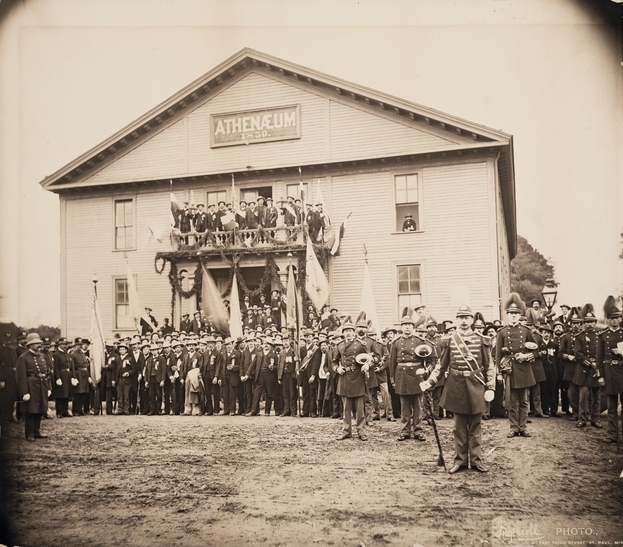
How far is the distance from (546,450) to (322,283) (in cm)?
344

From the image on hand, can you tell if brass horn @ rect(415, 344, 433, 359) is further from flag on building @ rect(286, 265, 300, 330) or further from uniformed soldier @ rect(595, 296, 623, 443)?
uniformed soldier @ rect(595, 296, 623, 443)

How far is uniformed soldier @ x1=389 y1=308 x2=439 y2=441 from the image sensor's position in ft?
25.3

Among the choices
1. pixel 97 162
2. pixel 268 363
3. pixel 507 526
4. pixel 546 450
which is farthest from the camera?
pixel 268 363

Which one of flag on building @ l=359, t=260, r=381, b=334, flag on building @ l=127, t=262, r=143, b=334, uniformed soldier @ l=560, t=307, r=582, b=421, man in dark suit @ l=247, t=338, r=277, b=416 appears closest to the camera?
flag on building @ l=127, t=262, r=143, b=334

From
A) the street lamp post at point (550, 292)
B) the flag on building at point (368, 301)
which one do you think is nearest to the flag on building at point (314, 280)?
the flag on building at point (368, 301)

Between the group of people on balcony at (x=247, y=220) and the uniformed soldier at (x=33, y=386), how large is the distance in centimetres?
235

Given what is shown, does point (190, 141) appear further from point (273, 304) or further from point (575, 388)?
point (575, 388)

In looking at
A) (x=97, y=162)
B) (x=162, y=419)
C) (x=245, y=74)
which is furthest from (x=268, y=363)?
(x=245, y=74)

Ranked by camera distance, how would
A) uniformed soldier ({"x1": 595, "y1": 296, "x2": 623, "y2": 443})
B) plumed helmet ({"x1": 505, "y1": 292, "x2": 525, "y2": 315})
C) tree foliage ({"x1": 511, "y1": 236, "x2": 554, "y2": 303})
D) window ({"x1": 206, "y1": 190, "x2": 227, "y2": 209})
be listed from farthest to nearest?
1. window ({"x1": 206, "y1": 190, "x2": 227, "y2": 209})
2. plumed helmet ({"x1": 505, "y1": 292, "x2": 525, "y2": 315})
3. tree foliage ({"x1": 511, "y1": 236, "x2": 554, "y2": 303})
4. uniformed soldier ({"x1": 595, "y1": 296, "x2": 623, "y2": 443})

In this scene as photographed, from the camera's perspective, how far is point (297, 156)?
26.6ft

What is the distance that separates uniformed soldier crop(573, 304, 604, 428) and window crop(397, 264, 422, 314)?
2.18 metres

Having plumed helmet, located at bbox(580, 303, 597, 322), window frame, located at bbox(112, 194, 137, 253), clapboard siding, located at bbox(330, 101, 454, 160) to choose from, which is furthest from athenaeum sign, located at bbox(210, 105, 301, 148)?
plumed helmet, located at bbox(580, 303, 597, 322)

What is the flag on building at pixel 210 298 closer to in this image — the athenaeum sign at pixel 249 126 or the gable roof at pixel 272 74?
the athenaeum sign at pixel 249 126

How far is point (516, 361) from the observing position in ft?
25.4
